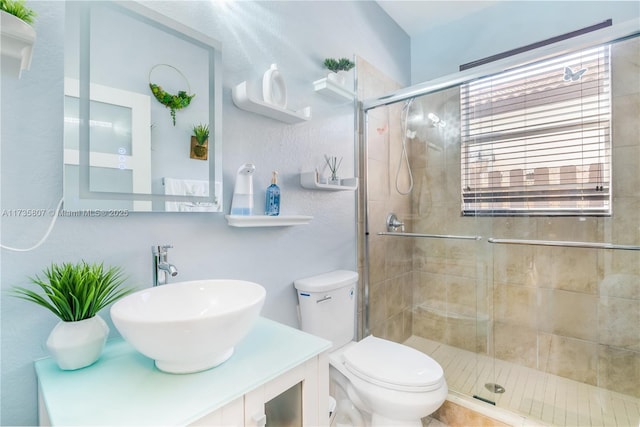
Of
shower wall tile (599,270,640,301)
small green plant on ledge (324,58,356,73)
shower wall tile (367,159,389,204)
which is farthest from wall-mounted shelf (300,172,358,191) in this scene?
shower wall tile (599,270,640,301)

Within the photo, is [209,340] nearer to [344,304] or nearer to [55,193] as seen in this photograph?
[55,193]

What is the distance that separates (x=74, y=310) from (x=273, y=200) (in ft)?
2.62

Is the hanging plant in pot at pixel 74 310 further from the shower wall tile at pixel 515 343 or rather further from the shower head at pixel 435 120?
the shower wall tile at pixel 515 343

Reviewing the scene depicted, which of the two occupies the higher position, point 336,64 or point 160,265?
point 336,64

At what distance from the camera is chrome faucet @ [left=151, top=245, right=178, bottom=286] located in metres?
0.99

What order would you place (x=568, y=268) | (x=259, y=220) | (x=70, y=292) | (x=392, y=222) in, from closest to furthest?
(x=70, y=292) < (x=259, y=220) < (x=568, y=268) < (x=392, y=222)

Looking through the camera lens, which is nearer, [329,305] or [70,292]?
[70,292]

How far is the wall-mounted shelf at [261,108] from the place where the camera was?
121 cm

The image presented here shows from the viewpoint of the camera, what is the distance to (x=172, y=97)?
1.08 metres

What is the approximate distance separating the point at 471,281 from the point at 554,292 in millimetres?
490

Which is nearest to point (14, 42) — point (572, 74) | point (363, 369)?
point (363, 369)

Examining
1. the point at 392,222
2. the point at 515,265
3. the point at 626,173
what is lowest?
the point at 515,265

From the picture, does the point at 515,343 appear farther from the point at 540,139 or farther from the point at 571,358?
the point at 540,139

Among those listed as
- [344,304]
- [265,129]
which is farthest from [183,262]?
[344,304]
